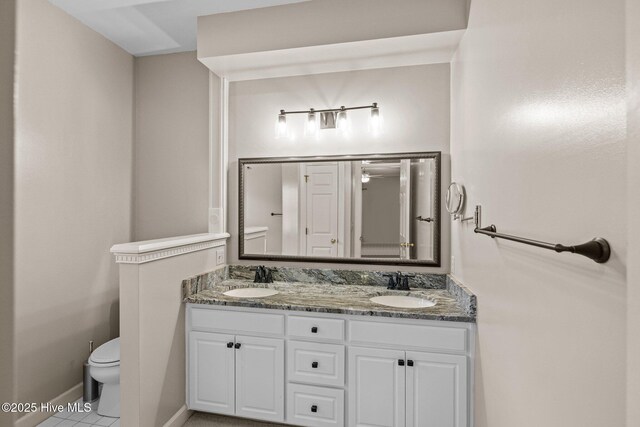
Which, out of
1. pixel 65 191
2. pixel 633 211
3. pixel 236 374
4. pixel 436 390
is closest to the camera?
pixel 633 211

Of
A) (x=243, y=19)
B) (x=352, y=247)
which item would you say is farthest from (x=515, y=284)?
(x=243, y=19)

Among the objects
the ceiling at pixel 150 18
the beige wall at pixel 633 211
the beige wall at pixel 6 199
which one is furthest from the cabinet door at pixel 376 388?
the ceiling at pixel 150 18

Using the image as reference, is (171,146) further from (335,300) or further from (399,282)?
(399,282)

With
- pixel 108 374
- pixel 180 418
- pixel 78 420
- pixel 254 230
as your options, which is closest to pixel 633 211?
pixel 254 230

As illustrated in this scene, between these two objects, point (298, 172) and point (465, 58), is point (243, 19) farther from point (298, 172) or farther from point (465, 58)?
point (465, 58)

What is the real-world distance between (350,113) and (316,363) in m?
1.74

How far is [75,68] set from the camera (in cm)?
242

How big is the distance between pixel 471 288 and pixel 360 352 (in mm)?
720

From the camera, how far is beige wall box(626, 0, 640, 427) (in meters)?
0.63

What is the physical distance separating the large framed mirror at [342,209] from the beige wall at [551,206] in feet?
2.50

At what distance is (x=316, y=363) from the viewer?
201cm

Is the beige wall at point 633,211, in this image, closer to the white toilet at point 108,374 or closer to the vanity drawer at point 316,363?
the vanity drawer at point 316,363

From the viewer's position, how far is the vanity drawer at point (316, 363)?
199 cm

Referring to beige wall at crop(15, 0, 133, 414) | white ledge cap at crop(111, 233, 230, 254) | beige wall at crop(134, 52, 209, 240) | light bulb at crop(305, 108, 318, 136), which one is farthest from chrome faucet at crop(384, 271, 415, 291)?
beige wall at crop(15, 0, 133, 414)
